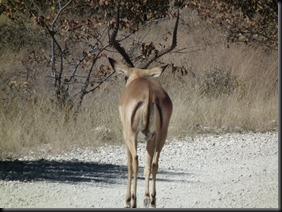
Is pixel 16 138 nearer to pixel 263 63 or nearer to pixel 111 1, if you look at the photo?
pixel 111 1

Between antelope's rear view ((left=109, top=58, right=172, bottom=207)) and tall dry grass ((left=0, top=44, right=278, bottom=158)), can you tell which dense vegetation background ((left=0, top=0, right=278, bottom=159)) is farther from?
antelope's rear view ((left=109, top=58, right=172, bottom=207))

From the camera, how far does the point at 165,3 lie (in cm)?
1736

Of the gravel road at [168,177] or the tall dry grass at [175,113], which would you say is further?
the tall dry grass at [175,113]

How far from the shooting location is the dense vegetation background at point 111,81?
15.0 meters

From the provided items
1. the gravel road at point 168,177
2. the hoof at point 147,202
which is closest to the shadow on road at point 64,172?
the gravel road at point 168,177

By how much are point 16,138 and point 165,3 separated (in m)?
5.19

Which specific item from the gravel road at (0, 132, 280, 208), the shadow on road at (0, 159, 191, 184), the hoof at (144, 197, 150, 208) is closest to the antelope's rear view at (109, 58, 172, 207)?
the hoof at (144, 197, 150, 208)

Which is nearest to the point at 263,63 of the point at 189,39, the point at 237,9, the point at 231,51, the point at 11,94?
the point at 231,51

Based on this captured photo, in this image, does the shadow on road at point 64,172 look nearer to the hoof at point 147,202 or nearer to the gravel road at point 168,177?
the gravel road at point 168,177

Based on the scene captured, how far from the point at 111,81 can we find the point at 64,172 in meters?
7.30

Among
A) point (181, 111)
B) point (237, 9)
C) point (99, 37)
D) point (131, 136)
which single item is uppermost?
point (237, 9)

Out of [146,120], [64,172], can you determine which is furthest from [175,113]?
[146,120]

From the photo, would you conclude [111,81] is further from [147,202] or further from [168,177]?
[147,202]

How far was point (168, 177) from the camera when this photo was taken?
436 inches
